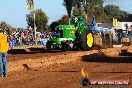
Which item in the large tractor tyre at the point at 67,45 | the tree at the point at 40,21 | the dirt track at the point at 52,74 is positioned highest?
the tree at the point at 40,21

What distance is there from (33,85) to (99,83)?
471cm

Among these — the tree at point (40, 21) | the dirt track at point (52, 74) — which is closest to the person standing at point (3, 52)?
the dirt track at point (52, 74)

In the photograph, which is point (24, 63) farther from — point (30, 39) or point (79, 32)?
point (30, 39)

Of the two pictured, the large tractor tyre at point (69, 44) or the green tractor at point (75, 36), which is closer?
the large tractor tyre at point (69, 44)

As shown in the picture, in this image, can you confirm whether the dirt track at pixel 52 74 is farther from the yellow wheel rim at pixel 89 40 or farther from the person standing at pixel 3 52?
the yellow wheel rim at pixel 89 40

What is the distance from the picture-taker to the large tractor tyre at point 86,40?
75.6 ft

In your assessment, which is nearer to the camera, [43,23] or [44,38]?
[44,38]

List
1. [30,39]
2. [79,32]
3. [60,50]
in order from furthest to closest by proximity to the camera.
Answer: [30,39] → [60,50] → [79,32]

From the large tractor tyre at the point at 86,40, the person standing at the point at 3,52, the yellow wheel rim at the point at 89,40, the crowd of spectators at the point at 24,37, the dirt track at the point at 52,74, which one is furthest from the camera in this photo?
the crowd of spectators at the point at 24,37

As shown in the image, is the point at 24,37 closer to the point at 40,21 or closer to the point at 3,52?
the point at 3,52

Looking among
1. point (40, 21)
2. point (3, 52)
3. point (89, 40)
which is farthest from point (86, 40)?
point (40, 21)

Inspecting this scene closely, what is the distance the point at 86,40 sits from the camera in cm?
2327

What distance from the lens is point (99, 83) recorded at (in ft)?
23.2

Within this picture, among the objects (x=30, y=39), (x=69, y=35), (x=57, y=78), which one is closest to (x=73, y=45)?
(x=69, y=35)
